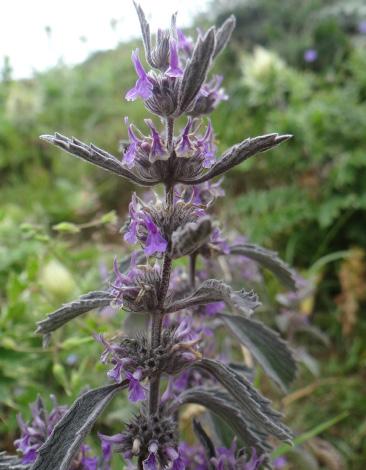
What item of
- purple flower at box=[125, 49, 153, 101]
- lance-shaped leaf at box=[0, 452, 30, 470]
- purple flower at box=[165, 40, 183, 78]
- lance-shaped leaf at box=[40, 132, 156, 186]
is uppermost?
purple flower at box=[165, 40, 183, 78]

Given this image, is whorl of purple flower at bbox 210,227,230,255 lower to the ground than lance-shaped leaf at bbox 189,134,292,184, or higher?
lower

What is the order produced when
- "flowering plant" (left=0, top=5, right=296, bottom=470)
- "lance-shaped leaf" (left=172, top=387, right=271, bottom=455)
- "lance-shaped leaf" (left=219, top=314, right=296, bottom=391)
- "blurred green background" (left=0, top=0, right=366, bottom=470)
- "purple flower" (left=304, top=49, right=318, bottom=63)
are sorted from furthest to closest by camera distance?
"purple flower" (left=304, top=49, right=318, bottom=63) < "blurred green background" (left=0, top=0, right=366, bottom=470) < "lance-shaped leaf" (left=219, top=314, right=296, bottom=391) < "lance-shaped leaf" (left=172, top=387, right=271, bottom=455) < "flowering plant" (left=0, top=5, right=296, bottom=470)

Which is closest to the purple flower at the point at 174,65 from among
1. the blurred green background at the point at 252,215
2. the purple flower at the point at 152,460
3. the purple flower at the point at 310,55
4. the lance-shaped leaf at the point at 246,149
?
the lance-shaped leaf at the point at 246,149

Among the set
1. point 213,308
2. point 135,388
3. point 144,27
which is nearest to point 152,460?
point 135,388

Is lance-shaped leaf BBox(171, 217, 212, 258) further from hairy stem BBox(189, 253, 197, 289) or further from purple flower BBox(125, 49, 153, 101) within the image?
hairy stem BBox(189, 253, 197, 289)

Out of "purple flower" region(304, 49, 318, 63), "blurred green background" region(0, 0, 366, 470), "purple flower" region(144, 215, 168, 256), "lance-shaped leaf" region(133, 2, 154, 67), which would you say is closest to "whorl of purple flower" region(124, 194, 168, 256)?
"purple flower" region(144, 215, 168, 256)

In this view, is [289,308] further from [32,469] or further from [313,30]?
[313,30]

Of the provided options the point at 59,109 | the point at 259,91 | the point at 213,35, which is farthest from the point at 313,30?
the point at 213,35
